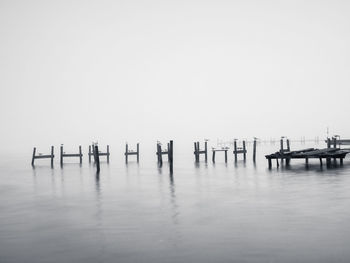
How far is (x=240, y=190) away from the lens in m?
22.8

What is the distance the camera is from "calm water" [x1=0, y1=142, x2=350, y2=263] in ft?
32.7

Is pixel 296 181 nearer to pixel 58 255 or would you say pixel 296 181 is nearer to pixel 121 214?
pixel 121 214

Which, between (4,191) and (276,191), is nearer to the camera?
(276,191)

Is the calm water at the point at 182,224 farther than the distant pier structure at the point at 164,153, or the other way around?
the distant pier structure at the point at 164,153

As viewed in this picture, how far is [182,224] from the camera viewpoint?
536 inches

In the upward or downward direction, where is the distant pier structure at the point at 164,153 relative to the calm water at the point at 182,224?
upward

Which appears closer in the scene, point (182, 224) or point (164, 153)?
point (182, 224)

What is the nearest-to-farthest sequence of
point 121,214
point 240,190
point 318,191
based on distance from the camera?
point 121,214 < point 318,191 < point 240,190

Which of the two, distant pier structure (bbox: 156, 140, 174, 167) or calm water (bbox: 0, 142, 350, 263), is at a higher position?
distant pier structure (bbox: 156, 140, 174, 167)

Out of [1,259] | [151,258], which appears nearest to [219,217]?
[151,258]

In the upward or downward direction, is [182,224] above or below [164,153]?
below

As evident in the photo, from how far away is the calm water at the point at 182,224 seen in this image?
32.7 ft

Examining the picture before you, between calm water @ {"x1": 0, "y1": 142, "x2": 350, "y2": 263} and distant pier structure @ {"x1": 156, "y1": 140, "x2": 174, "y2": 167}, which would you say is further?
distant pier structure @ {"x1": 156, "y1": 140, "x2": 174, "y2": 167}

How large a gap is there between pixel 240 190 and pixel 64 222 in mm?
11622
